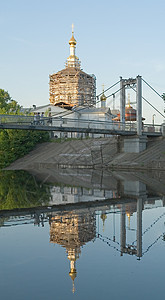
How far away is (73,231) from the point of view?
31.3 feet

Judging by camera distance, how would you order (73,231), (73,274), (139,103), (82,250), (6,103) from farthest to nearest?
(6,103) < (139,103) < (73,231) < (82,250) < (73,274)

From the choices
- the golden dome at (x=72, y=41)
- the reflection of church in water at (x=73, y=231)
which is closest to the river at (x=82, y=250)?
the reflection of church in water at (x=73, y=231)

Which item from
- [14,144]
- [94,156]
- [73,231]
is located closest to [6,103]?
[14,144]

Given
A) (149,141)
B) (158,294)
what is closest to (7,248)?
(158,294)

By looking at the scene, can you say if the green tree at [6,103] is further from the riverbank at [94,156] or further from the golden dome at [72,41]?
the golden dome at [72,41]

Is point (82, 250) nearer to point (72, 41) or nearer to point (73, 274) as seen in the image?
point (73, 274)

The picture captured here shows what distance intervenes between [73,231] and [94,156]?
38.7 meters

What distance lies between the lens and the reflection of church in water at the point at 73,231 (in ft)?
24.9

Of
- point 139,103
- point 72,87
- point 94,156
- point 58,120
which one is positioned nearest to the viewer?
point 58,120

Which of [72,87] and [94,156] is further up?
[72,87]

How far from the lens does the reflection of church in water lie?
759 centimetres

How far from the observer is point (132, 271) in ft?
21.1

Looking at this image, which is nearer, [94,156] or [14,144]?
[94,156]

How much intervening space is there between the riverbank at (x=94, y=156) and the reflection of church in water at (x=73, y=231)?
27526mm
